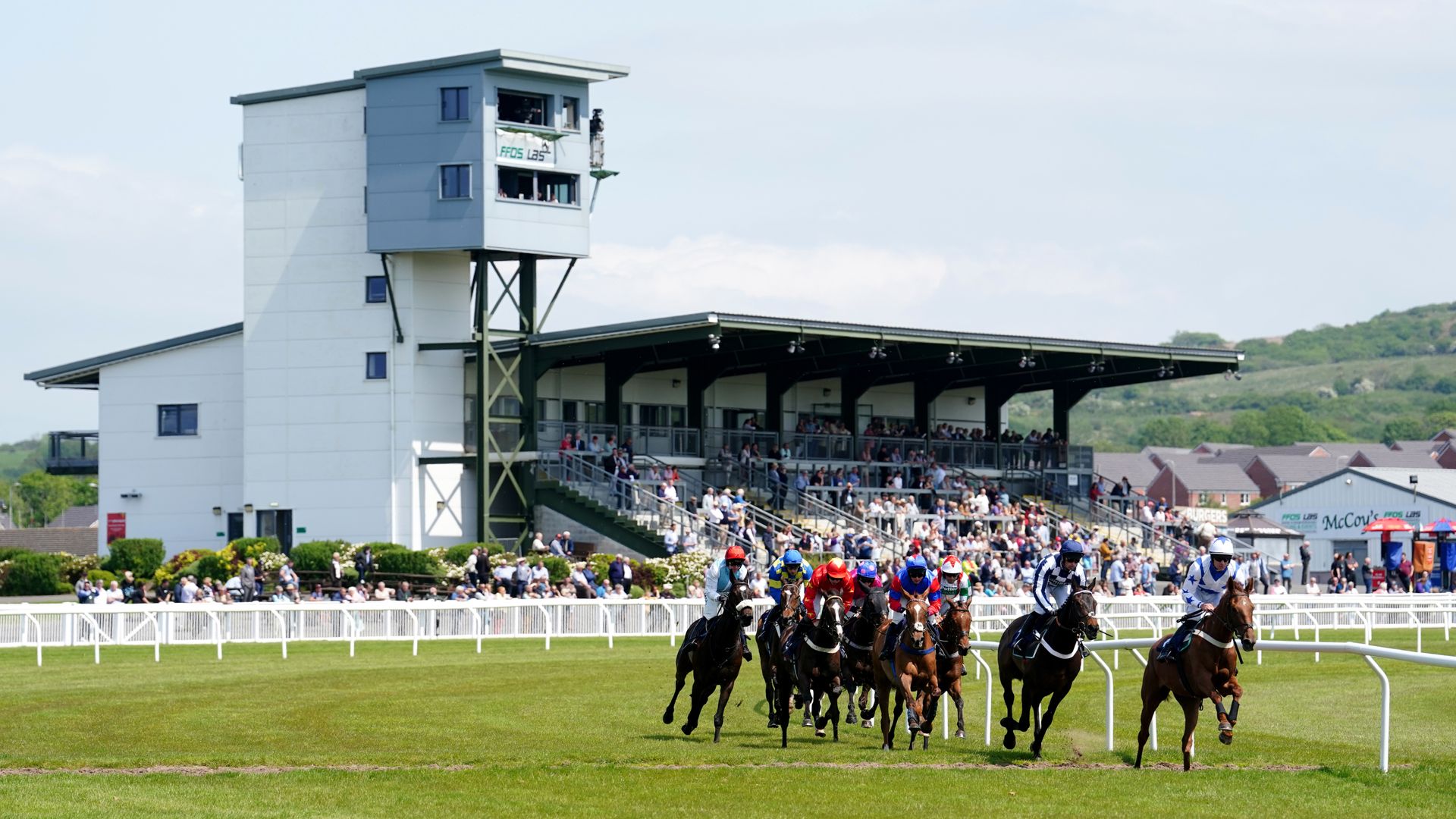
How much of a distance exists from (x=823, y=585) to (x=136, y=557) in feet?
107

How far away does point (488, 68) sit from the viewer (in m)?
44.1

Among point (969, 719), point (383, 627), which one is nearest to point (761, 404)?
point (383, 627)

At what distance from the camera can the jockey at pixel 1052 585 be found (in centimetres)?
1570

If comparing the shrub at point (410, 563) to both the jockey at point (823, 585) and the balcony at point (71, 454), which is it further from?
the jockey at point (823, 585)

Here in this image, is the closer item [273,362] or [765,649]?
[765,649]

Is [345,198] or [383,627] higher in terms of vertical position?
[345,198]

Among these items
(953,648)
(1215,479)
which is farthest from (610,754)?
(1215,479)

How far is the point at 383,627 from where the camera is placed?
31.9m

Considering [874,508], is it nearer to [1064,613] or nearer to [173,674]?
[173,674]

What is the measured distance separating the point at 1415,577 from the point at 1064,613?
34.7 m

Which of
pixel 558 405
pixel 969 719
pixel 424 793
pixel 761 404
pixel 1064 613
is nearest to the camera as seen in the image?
pixel 424 793

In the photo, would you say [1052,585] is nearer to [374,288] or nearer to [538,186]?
[538,186]

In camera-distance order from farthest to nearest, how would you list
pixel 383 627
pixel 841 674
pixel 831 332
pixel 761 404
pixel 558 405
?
pixel 761 404 → pixel 558 405 → pixel 831 332 → pixel 383 627 → pixel 841 674

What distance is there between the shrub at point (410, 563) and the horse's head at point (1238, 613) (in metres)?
29.2
